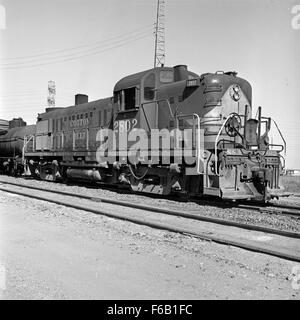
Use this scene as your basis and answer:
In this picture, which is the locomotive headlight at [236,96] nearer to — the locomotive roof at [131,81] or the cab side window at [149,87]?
the cab side window at [149,87]

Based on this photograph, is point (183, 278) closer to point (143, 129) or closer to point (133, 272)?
point (133, 272)

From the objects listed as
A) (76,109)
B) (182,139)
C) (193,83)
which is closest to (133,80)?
(193,83)

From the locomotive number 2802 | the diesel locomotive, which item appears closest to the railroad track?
the diesel locomotive

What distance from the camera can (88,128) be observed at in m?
15.5

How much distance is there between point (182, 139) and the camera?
11.2 meters

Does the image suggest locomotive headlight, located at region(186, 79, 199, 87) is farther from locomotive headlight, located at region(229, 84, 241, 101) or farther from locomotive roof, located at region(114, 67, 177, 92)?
locomotive roof, located at region(114, 67, 177, 92)

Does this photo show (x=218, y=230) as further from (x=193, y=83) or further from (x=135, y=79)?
(x=135, y=79)

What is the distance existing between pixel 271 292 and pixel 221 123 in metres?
7.31

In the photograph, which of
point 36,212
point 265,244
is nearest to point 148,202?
point 36,212

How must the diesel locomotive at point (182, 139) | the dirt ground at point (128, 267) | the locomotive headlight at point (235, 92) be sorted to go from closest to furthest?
the dirt ground at point (128, 267)
the diesel locomotive at point (182, 139)
the locomotive headlight at point (235, 92)

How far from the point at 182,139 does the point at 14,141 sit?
573 inches

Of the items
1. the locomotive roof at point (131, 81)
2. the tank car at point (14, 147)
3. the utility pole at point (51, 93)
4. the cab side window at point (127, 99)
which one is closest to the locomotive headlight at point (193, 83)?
the locomotive roof at point (131, 81)

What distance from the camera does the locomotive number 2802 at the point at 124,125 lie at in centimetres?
1269

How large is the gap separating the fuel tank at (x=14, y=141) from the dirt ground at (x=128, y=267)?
1515cm
